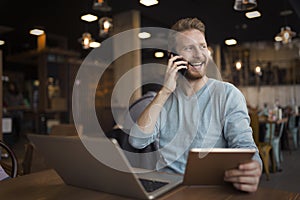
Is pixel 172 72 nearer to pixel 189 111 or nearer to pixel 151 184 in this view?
pixel 189 111

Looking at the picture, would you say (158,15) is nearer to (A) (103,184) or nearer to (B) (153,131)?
(B) (153,131)

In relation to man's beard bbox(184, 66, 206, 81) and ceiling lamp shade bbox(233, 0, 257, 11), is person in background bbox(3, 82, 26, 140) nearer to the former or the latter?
ceiling lamp shade bbox(233, 0, 257, 11)

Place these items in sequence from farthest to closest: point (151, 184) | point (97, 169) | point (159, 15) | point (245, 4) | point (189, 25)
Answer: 1. point (159, 15)
2. point (245, 4)
3. point (189, 25)
4. point (151, 184)
5. point (97, 169)

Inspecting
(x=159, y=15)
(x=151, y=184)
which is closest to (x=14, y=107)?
(x=159, y=15)

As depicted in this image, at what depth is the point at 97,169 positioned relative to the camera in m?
0.81

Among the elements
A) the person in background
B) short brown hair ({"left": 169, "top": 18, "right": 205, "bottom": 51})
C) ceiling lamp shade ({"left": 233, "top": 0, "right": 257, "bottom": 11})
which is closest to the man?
short brown hair ({"left": 169, "top": 18, "right": 205, "bottom": 51})

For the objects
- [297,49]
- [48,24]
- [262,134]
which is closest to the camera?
[262,134]

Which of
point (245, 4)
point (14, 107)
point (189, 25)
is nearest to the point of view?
point (189, 25)

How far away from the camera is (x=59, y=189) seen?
973 millimetres

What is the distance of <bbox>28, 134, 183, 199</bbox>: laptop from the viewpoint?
0.72m

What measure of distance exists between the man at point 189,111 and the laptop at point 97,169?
0.37 meters

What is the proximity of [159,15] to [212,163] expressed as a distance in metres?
7.00

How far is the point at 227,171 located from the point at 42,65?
9354 millimetres

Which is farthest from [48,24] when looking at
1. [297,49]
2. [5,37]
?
[297,49]
